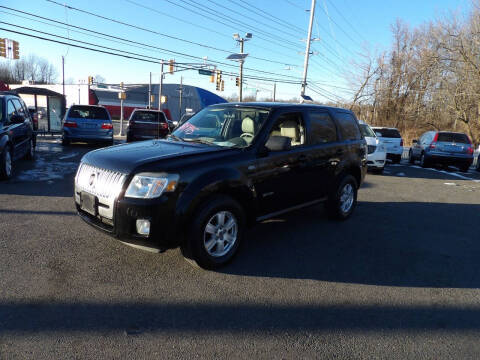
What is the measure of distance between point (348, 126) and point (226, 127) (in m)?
2.57

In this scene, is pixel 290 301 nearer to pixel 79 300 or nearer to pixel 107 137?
pixel 79 300

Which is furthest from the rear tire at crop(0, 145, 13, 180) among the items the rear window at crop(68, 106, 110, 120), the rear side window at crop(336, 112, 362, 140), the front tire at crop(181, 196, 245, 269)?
the rear side window at crop(336, 112, 362, 140)

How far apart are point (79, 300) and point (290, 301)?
1.91m

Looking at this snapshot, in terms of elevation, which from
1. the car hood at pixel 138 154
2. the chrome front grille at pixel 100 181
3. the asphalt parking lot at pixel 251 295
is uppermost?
the car hood at pixel 138 154

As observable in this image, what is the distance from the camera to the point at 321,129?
17.5 ft

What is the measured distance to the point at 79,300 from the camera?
10.0ft

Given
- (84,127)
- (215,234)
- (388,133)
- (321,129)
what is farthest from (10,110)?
(388,133)

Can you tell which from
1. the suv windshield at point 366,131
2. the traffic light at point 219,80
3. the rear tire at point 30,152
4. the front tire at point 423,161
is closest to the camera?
the rear tire at point 30,152

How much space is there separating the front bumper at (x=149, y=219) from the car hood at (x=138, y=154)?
358 mm

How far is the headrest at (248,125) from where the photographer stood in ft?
14.4

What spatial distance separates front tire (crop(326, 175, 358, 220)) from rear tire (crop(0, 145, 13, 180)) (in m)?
6.73

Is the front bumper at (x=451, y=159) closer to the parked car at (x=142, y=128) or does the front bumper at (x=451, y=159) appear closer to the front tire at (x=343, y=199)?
the front tire at (x=343, y=199)

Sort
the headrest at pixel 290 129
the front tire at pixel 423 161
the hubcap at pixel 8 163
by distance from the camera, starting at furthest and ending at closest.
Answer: the front tire at pixel 423 161, the hubcap at pixel 8 163, the headrest at pixel 290 129

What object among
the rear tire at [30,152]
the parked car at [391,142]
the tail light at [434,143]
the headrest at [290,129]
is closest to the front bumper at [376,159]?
the parked car at [391,142]
